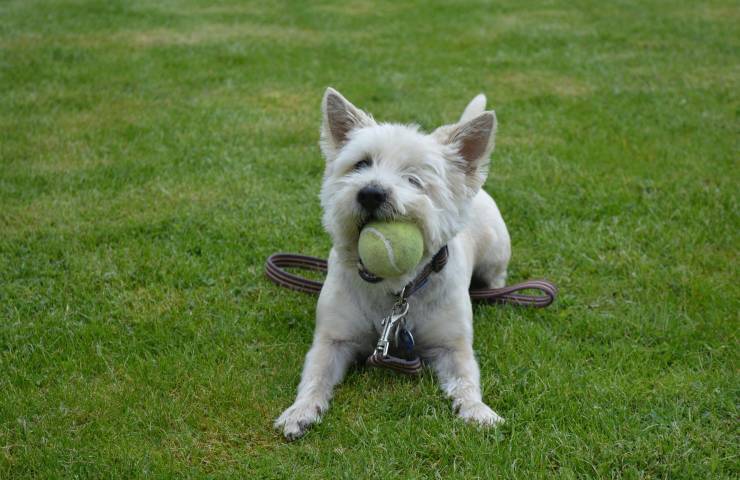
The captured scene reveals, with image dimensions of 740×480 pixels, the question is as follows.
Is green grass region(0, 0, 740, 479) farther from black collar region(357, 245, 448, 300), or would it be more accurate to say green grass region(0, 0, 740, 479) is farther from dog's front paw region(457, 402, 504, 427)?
black collar region(357, 245, 448, 300)

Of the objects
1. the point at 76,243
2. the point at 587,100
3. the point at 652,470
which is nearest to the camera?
the point at 652,470

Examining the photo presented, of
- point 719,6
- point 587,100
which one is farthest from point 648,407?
point 719,6

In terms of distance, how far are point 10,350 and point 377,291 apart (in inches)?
82.4

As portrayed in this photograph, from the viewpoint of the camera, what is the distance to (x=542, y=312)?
4.82 m

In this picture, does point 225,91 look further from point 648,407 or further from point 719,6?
point 719,6

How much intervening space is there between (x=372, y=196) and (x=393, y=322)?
75 centimetres

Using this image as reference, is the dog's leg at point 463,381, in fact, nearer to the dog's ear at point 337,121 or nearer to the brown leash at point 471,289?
the brown leash at point 471,289

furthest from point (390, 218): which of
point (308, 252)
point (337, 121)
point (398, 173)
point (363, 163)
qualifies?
point (308, 252)

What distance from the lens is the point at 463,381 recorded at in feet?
12.5

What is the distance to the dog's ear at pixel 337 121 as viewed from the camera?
3979 millimetres

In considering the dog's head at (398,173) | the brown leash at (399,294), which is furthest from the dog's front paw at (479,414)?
the dog's head at (398,173)

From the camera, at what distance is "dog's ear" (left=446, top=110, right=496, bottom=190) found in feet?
12.8

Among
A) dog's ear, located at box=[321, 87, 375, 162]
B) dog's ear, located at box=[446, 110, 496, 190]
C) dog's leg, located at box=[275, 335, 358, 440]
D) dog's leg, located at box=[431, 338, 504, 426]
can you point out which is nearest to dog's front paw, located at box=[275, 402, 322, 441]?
dog's leg, located at box=[275, 335, 358, 440]

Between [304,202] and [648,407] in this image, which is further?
[304,202]
